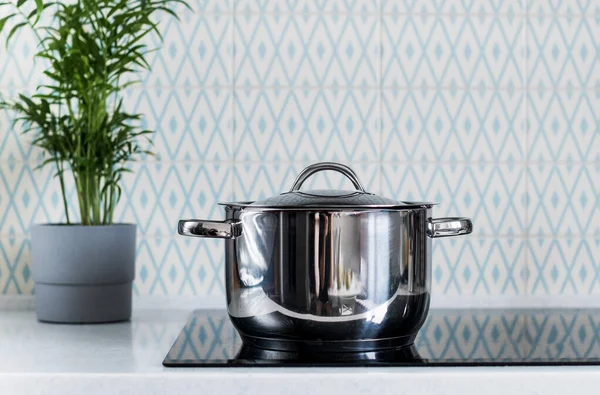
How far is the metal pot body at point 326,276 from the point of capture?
0.88m

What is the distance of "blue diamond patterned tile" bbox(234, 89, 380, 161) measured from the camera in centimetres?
136

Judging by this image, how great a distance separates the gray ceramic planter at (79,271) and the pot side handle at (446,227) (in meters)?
0.50

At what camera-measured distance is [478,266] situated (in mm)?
1371

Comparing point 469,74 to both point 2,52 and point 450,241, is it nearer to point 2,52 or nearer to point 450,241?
point 450,241

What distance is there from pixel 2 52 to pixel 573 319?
106 centimetres

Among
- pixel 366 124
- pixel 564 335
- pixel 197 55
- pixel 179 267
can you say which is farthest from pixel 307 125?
pixel 564 335

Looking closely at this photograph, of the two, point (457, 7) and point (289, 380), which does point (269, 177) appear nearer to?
point (457, 7)

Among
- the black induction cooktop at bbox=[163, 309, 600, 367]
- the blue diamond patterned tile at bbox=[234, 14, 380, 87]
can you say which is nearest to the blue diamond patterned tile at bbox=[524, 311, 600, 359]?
the black induction cooktop at bbox=[163, 309, 600, 367]

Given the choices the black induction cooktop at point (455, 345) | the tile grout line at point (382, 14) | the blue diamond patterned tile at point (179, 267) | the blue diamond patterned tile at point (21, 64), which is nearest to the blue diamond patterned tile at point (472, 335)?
the black induction cooktop at point (455, 345)

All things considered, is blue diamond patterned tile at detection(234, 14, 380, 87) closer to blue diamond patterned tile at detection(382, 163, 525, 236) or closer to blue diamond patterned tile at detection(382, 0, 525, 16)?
blue diamond patterned tile at detection(382, 0, 525, 16)

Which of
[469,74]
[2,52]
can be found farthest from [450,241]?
[2,52]

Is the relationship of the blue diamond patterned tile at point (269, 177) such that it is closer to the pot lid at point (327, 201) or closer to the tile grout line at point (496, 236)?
the tile grout line at point (496, 236)

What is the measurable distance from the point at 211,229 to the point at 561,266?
74 cm

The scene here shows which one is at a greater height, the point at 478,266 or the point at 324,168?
the point at 324,168
